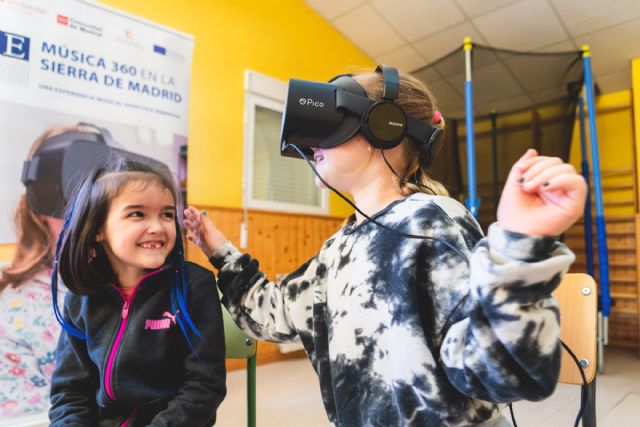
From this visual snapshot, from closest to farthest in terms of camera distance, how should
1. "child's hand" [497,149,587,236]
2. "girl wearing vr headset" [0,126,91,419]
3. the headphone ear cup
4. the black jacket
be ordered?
"child's hand" [497,149,587,236] → the headphone ear cup → the black jacket → "girl wearing vr headset" [0,126,91,419]

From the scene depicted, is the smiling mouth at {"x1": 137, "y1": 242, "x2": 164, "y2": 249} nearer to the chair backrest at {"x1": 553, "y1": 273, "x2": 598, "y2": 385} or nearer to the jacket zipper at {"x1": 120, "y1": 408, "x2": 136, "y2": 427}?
the jacket zipper at {"x1": 120, "y1": 408, "x2": 136, "y2": 427}

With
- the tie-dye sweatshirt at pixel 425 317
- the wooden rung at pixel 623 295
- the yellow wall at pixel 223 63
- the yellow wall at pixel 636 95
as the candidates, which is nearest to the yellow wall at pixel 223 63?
the yellow wall at pixel 223 63

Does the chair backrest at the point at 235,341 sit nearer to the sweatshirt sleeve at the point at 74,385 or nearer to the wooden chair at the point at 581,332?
the sweatshirt sleeve at the point at 74,385

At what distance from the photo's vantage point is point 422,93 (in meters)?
0.70

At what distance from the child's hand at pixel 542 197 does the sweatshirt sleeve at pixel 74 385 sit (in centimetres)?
81

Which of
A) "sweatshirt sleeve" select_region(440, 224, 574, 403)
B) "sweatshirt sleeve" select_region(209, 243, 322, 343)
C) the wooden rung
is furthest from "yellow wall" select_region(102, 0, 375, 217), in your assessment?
the wooden rung

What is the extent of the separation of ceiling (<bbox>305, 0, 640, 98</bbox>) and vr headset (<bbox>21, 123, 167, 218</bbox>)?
2152 mm

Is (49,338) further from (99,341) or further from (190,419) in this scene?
(190,419)

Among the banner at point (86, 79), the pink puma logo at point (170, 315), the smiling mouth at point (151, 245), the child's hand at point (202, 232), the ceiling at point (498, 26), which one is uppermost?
the ceiling at point (498, 26)

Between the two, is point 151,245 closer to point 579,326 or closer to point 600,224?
point 579,326

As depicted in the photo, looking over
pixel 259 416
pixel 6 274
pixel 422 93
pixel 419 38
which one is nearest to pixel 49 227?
pixel 6 274

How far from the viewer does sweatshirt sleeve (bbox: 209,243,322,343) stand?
2.48 feet

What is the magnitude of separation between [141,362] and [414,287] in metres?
0.53

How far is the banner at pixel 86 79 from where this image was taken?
153cm
